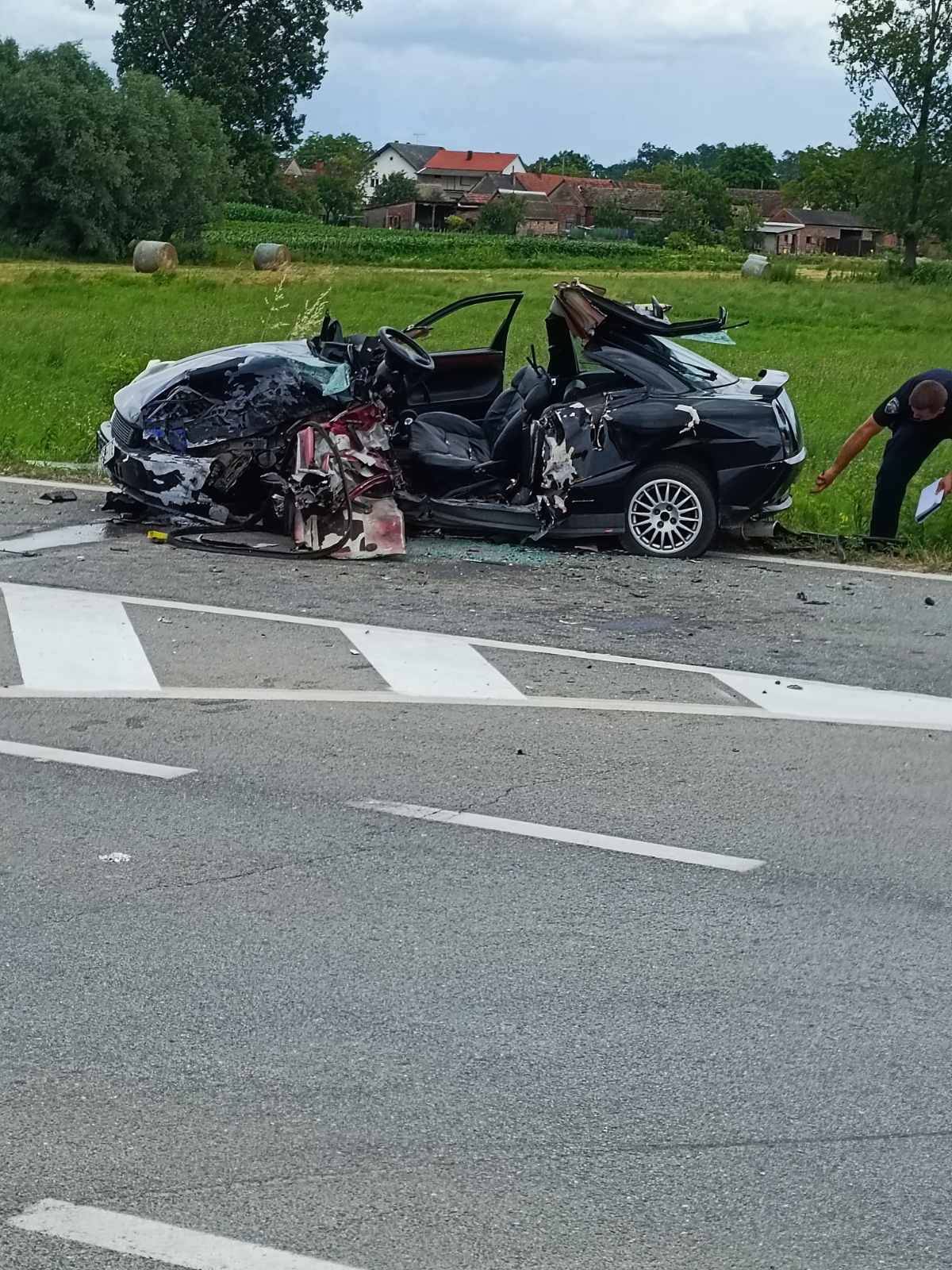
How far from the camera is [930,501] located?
11.4 metres

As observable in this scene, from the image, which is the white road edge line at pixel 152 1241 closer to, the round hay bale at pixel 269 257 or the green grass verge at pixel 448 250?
the round hay bale at pixel 269 257

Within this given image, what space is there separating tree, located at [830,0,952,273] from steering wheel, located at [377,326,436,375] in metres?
58.3

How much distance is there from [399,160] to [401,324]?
15065 centimetres

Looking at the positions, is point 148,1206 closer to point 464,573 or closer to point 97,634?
point 97,634

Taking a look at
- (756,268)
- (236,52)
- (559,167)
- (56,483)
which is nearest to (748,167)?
(559,167)

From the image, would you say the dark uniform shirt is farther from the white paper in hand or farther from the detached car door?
the detached car door

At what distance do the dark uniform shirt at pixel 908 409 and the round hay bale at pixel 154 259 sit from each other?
39.5 m

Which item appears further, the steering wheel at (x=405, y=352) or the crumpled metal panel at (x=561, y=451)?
the crumpled metal panel at (x=561, y=451)

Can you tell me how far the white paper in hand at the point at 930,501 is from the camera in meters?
11.3

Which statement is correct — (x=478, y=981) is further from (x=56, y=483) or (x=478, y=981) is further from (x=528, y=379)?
(x=56, y=483)

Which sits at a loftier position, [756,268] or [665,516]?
[756,268]

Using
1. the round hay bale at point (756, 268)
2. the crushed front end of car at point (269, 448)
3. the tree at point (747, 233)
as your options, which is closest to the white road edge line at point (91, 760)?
the crushed front end of car at point (269, 448)

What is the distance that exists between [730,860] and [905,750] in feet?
5.90

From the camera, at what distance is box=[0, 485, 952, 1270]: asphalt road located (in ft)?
11.6
